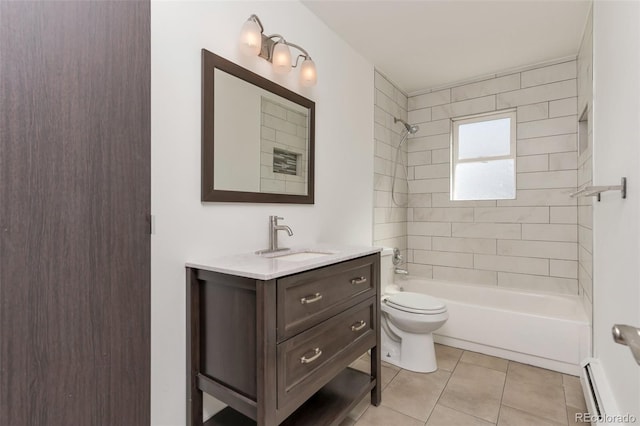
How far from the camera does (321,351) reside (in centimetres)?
137

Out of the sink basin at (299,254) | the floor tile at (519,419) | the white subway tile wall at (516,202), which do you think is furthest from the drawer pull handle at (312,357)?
the white subway tile wall at (516,202)

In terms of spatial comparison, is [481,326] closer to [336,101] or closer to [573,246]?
[573,246]

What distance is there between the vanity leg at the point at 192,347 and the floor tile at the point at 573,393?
2058 millimetres

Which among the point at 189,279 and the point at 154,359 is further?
the point at 189,279

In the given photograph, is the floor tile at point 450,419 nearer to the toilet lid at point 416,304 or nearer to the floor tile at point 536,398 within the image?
the floor tile at point 536,398

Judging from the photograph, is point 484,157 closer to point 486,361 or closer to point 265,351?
→ point 486,361

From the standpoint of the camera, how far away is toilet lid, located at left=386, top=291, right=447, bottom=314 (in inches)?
83.7

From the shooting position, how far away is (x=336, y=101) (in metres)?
2.30

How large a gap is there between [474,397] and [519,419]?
0.24m

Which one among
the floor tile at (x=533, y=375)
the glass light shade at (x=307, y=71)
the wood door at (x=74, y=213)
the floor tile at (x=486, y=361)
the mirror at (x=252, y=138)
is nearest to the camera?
the wood door at (x=74, y=213)

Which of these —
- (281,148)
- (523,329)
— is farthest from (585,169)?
(281,148)

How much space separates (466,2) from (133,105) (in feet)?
6.80

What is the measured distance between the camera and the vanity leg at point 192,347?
4.42 feet

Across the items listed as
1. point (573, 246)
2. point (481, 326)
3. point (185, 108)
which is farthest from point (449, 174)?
point (185, 108)
